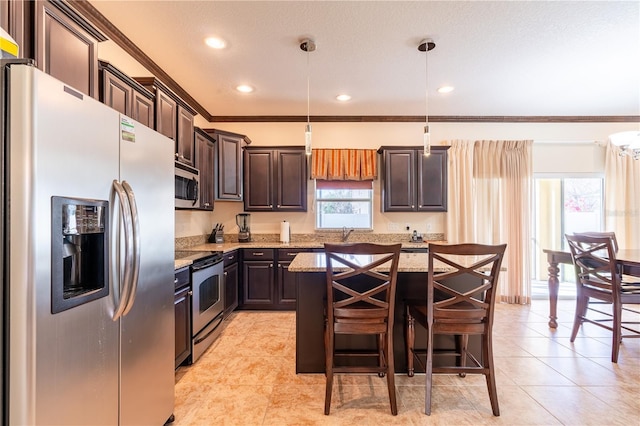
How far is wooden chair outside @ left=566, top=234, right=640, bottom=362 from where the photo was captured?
8.69 ft

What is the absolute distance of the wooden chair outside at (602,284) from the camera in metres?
2.65

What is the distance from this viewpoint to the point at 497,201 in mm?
4500

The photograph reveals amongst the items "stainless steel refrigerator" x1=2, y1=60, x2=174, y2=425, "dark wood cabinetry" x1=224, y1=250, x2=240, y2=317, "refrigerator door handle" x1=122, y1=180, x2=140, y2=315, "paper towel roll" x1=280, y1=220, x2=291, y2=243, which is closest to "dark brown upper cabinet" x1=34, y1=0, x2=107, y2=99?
"stainless steel refrigerator" x1=2, y1=60, x2=174, y2=425

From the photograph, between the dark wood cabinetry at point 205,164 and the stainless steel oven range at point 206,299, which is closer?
the stainless steel oven range at point 206,299

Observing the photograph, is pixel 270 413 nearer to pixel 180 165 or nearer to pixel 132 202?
pixel 132 202

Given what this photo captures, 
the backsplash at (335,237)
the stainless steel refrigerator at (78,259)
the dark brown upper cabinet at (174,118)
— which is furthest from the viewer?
the backsplash at (335,237)

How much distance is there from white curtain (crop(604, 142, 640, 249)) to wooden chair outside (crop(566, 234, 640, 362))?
2.13 metres

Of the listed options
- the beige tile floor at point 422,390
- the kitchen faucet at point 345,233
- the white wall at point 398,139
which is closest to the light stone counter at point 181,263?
the beige tile floor at point 422,390

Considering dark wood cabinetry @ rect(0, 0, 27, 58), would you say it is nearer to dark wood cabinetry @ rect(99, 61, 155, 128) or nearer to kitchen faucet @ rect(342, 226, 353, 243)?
dark wood cabinetry @ rect(99, 61, 155, 128)

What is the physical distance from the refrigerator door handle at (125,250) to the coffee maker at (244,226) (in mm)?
3101

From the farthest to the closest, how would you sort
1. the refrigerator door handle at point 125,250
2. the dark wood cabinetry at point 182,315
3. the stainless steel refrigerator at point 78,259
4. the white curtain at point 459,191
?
the white curtain at point 459,191 → the dark wood cabinetry at point 182,315 → the refrigerator door handle at point 125,250 → the stainless steel refrigerator at point 78,259

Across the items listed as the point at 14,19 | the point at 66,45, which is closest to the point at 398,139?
the point at 66,45

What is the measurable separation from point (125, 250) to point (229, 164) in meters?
2.91

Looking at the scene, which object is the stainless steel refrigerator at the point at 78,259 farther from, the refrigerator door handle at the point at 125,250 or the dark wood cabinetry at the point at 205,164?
the dark wood cabinetry at the point at 205,164
